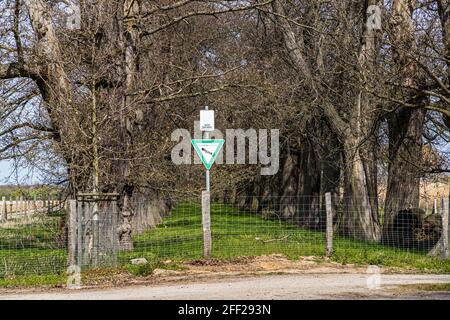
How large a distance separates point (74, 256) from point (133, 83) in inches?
306

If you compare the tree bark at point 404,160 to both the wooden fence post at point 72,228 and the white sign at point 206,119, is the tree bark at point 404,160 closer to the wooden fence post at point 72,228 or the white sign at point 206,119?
the white sign at point 206,119

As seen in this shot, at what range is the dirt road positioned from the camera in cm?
1268

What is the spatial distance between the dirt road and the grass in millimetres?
1768

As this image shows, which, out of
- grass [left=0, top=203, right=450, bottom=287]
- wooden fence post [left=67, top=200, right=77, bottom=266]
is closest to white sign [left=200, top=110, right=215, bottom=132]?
grass [left=0, top=203, right=450, bottom=287]

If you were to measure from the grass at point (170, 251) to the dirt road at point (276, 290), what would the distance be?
5.80ft

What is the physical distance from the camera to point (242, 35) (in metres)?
33.8

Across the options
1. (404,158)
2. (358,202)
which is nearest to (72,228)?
(404,158)

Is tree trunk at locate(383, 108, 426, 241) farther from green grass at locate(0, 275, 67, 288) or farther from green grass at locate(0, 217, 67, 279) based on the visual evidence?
green grass at locate(0, 275, 67, 288)

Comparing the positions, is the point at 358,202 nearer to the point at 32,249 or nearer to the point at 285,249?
the point at 285,249

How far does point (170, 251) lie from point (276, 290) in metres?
7.09

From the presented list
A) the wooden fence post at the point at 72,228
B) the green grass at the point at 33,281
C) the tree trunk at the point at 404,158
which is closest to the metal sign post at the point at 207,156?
the wooden fence post at the point at 72,228

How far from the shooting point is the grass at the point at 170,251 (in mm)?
16688
